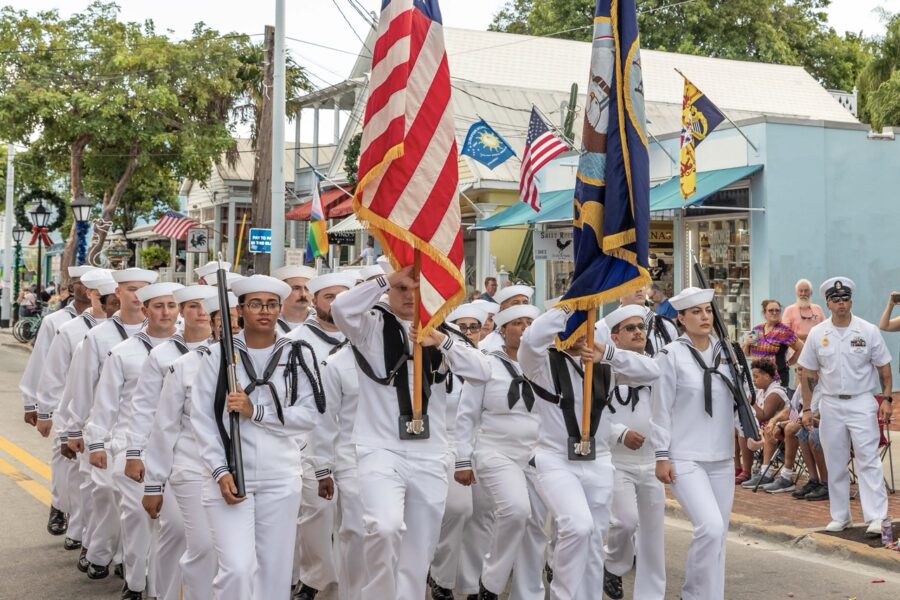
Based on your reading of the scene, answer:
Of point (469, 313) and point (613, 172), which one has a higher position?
point (613, 172)

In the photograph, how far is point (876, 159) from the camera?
21797mm

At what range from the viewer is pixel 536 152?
71.2 feet

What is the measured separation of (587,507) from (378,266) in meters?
3.33

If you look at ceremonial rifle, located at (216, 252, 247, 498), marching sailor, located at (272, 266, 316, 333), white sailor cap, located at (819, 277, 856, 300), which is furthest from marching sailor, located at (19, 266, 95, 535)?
white sailor cap, located at (819, 277, 856, 300)

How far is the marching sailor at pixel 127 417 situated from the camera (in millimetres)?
8203

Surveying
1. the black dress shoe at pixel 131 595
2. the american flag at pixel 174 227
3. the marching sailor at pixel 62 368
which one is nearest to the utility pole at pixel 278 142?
the marching sailor at pixel 62 368

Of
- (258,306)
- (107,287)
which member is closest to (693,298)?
(258,306)

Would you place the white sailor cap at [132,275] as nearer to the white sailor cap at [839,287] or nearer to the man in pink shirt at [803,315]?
the white sailor cap at [839,287]

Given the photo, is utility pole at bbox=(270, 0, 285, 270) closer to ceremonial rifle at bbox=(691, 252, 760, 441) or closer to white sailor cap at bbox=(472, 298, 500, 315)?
white sailor cap at bbox=(472, 298, 500, 315)

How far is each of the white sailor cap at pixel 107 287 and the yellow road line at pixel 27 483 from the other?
2607 mm

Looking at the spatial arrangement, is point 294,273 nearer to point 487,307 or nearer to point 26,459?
point 487,307

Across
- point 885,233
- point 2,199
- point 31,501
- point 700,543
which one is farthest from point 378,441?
point 2,199

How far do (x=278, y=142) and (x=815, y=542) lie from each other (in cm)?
1477

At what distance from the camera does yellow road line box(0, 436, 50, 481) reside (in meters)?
13.6
